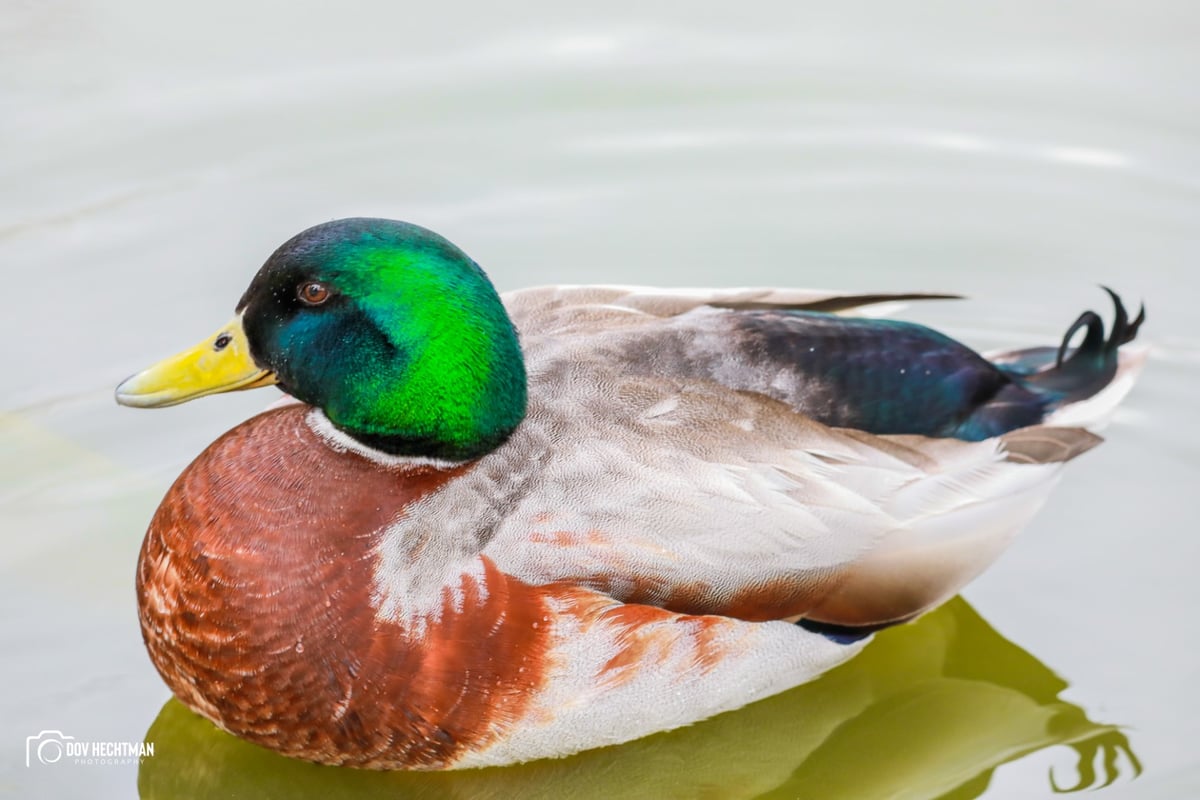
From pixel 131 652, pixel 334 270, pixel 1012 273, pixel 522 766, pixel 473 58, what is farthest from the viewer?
pixel 473 58

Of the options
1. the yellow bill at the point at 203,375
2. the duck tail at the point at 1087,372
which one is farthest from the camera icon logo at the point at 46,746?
the duck tail at the point at 1087,372

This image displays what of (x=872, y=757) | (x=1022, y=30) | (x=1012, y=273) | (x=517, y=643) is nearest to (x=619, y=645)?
(x=517, y=643)

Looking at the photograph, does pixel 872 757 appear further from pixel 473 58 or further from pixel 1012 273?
pixel 473 58

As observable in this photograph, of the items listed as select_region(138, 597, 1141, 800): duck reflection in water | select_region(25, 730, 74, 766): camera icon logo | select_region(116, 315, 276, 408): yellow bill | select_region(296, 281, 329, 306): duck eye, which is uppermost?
select_region(296, 281, 329, 306): duck eye

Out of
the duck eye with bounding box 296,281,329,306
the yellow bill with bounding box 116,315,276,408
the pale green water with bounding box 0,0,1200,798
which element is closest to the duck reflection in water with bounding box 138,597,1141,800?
the pale green water with bounding box 0,0,1200,798

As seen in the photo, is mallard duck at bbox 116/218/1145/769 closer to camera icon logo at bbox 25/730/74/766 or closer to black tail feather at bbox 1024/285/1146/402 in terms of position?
black tail feather at bbox 1024/285/1146/402

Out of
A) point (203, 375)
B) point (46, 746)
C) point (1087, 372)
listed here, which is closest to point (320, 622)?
point (203, 375)

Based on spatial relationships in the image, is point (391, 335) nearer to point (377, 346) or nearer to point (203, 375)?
point (377, 346)
